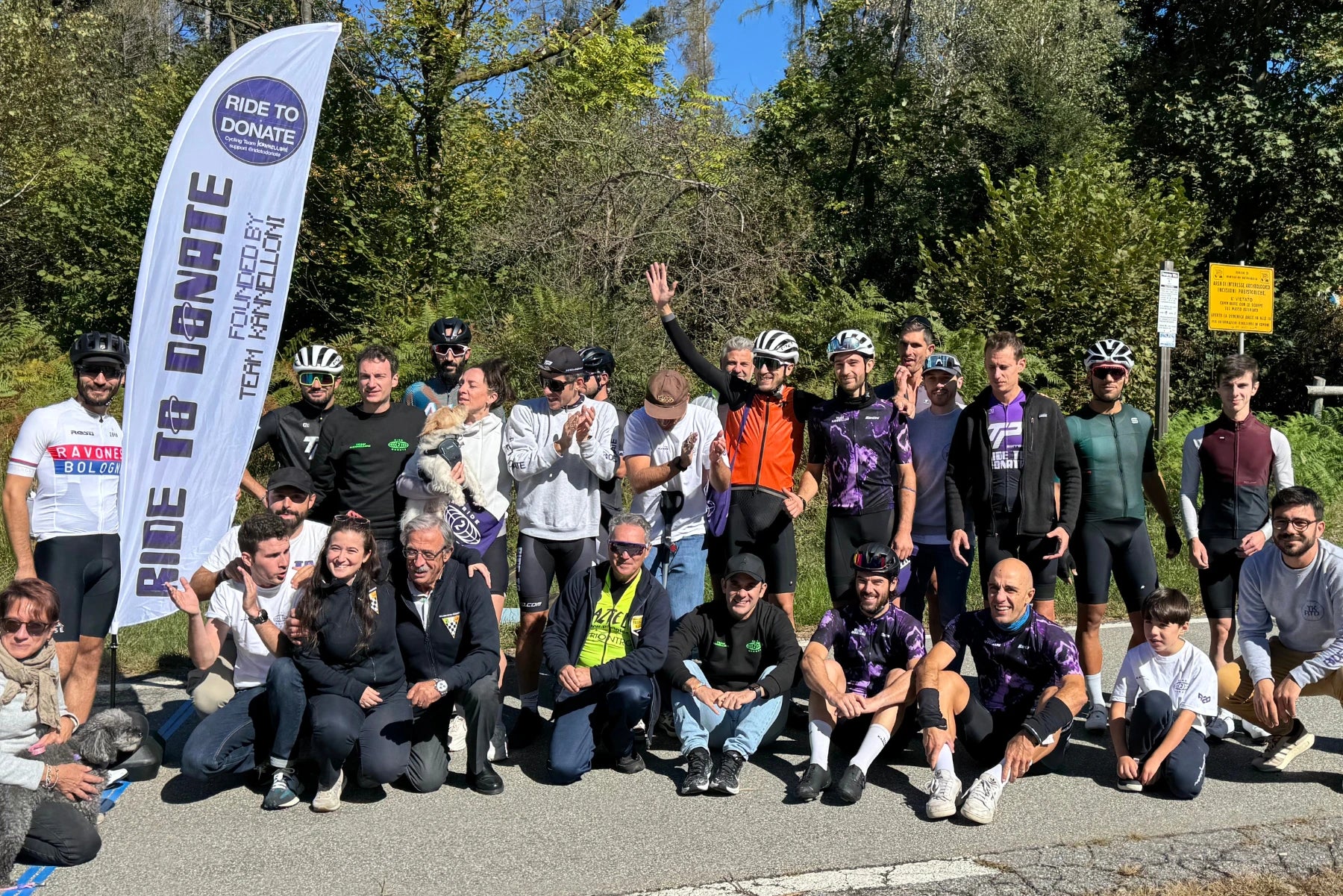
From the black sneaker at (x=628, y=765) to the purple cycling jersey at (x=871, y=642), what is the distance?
3.49ft

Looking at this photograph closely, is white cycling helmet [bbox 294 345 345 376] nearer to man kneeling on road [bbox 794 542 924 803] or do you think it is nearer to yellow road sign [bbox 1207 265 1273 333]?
man kneeling on road [bbox 794 542 924 803]

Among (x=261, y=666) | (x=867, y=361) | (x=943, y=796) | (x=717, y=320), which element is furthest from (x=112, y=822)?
(x=717, y=320)

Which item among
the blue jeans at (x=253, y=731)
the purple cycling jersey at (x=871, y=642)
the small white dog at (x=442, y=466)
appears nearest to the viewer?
the blue jeans at (x=253, y=731)

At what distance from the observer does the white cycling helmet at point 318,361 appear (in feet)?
22.8

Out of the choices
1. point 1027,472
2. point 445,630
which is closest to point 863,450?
point 1027,472

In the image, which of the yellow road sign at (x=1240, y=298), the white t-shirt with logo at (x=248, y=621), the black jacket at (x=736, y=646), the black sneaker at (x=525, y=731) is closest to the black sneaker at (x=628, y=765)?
the black jacket at (x=736, y=646)

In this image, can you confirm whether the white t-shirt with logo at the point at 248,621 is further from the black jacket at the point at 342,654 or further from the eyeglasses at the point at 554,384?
the eyeglasses at the point at 554,384

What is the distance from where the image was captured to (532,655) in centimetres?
657

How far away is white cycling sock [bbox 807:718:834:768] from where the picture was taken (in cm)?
561

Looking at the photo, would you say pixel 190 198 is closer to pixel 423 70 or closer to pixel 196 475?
pixel 196 475

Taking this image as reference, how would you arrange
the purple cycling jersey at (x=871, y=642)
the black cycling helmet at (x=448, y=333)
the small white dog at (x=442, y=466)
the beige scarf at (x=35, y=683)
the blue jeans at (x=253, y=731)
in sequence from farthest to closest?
1. the black cycling helmet at (x=448, y=333)
2. the small white dog at (x=442, y=466)
3. the purple cycling jersey at (x=871, y=642)
4. the blue jeans at (x=253, y=731)
5. the beige scarf at (x=35, y=683)

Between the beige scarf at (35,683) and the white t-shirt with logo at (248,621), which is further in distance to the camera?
the white t-shirt with logo at (248,621)

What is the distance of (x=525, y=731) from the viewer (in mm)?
6266

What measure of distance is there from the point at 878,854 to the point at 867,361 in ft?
9.16
